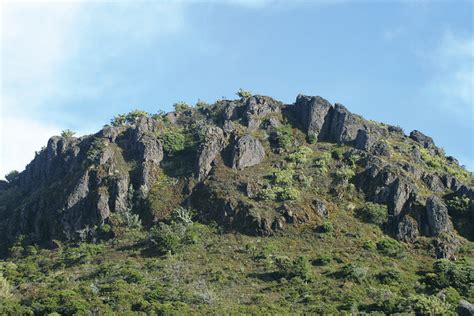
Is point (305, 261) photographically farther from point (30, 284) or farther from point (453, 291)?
point (30, 284)

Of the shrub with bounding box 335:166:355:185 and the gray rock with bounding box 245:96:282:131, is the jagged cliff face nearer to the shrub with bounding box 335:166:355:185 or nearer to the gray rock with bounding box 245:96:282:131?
the gray rock with bounding box 245:96:282:131

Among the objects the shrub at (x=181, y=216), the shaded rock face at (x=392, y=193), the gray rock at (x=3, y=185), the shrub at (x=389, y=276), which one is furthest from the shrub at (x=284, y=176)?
the gray rock at (x=3, y=185)

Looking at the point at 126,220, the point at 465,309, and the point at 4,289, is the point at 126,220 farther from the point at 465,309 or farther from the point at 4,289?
the point at 465,309

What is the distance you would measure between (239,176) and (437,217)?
31443 mm

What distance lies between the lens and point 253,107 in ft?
403

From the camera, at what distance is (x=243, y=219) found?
9319 cm

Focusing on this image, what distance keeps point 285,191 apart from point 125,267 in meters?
28.8

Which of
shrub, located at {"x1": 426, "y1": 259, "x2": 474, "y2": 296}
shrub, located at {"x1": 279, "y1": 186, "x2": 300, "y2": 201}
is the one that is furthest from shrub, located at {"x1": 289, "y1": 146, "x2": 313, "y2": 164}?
shrub, located at {"x1": 426, "y1": 259, "x2": 474, "y2": 296}

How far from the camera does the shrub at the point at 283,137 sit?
114 metres

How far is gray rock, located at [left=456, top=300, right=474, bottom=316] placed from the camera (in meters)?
66.6

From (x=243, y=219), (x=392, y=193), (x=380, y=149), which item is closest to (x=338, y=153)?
(x=380, y=149)

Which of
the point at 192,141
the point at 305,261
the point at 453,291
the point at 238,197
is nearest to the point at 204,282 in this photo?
the point at 305,261

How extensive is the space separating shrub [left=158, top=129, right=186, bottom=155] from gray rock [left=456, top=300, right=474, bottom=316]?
59413 mm

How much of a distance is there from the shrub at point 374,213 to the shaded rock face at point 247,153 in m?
21.4
